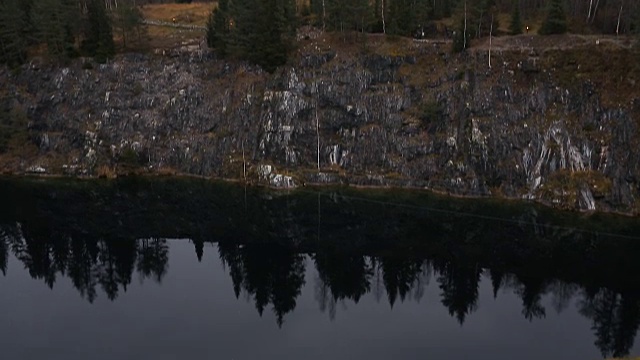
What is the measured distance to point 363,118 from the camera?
79938 mm

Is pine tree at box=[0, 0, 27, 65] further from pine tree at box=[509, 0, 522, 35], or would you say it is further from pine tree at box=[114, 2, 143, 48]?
pine tree at box=[509, 0, 522, 35]

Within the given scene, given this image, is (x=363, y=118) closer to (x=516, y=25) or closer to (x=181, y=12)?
(x=516, y=25)

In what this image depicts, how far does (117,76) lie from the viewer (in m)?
90.2

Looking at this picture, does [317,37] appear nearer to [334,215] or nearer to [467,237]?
[334,215]

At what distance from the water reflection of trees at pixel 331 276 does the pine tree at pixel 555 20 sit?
4264cm

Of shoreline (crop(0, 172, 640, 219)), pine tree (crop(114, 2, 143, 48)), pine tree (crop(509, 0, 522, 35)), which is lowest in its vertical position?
shoreline (crop(0, 172, 640, 219))

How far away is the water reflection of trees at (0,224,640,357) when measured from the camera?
1809 inches

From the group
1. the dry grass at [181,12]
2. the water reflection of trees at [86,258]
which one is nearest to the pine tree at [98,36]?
the dry grass at [181,12]

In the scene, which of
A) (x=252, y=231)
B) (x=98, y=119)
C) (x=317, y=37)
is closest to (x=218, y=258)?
(x=252, y=231)

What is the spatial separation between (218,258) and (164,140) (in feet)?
108

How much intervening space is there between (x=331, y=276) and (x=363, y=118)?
3263 centimetres

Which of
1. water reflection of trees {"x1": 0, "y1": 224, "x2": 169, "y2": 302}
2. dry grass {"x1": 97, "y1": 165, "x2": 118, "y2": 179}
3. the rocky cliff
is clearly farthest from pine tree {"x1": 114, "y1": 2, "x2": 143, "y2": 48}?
water reflection of trees {"x1": 0, "y1": 224, "x2": 169, "y2": 302}

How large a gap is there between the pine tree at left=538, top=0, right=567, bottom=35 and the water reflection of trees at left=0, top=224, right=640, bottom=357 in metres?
42.6

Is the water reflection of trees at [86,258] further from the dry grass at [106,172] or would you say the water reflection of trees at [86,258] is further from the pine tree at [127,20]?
the pine tree at [127,20]
